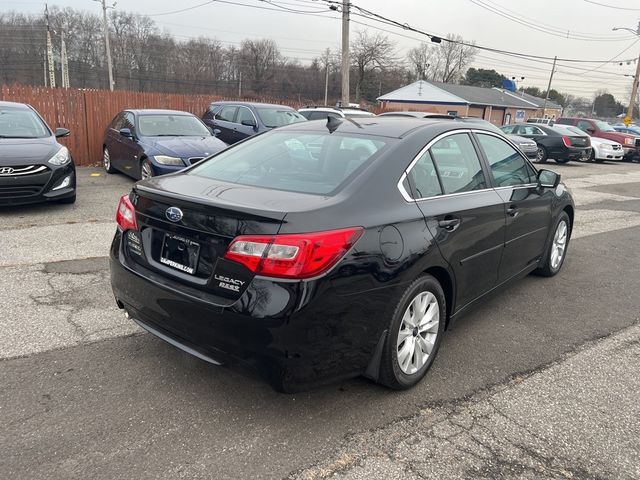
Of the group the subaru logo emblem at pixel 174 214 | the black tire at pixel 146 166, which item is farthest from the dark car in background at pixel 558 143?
the subaru logo emblem at pixel 174 214

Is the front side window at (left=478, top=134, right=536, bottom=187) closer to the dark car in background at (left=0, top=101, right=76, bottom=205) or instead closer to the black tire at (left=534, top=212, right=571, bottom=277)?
the black tire at (left=534, top=212, right=571, bottom=277)

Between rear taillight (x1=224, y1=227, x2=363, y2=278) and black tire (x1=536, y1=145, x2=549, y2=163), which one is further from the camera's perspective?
black tire (x1=536, y1=145, x2=549, y2=163)

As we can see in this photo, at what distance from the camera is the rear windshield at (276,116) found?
12.3 meters

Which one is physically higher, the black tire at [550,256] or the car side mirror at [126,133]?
the car side mirror at [126,133]

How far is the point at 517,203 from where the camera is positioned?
4.07 metres

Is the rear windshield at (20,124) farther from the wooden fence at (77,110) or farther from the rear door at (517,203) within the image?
Answer: the rear door at (517,203)

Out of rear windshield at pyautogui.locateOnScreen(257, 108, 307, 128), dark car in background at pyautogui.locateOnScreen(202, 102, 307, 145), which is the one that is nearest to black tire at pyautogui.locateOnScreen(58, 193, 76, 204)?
dark car in background at pyautogui.locateOnScreen(202, 102, 307, 145)

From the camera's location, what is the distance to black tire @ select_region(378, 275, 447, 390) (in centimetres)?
278

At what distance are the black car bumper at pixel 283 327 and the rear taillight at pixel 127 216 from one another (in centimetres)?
40

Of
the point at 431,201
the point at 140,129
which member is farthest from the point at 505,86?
the point at 431,201

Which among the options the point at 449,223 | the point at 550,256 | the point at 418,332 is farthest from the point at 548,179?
the point at 418,332

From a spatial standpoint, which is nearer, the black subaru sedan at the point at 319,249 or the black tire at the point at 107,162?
the black subaru sedan at the point at 319,249

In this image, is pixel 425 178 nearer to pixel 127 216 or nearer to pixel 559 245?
pixel 127 216

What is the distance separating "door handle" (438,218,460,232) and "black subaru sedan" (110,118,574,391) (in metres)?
0.01
